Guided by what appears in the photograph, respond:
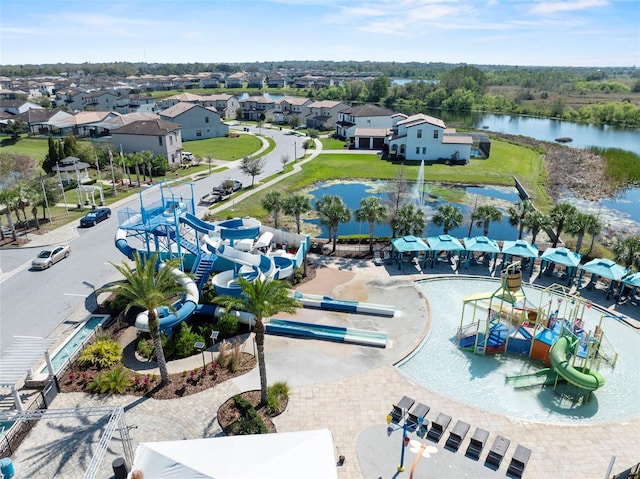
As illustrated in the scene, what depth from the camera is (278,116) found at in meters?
118

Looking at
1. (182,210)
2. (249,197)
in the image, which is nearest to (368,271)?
(182,210)

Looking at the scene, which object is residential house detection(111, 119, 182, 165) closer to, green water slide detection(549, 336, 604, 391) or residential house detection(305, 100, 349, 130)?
residential house detection(305, 100, 349, 130)

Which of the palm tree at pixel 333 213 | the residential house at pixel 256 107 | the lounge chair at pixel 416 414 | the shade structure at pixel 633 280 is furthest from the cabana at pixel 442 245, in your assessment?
the residential house at pixel 256 107

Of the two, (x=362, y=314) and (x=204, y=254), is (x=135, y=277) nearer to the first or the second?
(x=204, y=254)

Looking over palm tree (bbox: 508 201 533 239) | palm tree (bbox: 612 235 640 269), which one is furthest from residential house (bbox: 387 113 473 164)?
palm tree (bbox: 612 235 640 269)

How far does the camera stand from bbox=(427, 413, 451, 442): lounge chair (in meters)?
20.2

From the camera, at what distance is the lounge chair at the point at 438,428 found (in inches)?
796

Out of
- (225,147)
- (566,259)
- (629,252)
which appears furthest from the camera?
(225,147)

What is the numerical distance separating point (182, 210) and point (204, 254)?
12.8 feet

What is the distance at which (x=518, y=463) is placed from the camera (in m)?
18.4

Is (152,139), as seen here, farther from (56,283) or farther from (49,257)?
(56,283)

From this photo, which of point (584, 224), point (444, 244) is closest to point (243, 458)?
point (444, 244)

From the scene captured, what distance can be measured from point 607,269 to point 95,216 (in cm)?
4631

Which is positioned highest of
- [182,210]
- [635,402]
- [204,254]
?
[182,210]
